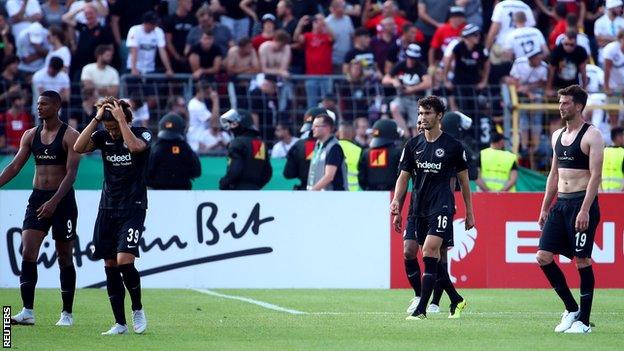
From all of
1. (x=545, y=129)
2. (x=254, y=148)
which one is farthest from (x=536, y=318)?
(x=545, y=129)

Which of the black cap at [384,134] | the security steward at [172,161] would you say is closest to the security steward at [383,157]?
the black cap at [384,134]

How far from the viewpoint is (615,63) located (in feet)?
77.2

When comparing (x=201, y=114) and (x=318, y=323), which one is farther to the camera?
(x=201, y=114)

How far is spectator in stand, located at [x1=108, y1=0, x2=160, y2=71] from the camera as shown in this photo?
960 inches

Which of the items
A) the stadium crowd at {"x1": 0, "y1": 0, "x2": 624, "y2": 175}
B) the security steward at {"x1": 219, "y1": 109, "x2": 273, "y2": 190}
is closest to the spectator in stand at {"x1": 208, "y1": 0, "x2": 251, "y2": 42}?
the stadium crowd at {"x1": 0, "y1": 0, "x2": 624, "y2": 175}

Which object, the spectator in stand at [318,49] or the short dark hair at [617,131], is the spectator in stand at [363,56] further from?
the short dark hair at [617,131]

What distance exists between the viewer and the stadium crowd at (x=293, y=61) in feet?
72.0

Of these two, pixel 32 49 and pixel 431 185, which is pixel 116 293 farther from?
pixel 32 49

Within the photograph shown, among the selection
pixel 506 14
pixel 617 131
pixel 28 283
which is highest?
pixel 506 14

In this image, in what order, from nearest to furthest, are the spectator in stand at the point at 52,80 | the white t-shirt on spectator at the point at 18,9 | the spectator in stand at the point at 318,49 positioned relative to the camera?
1. the spectator in stand at the point at 52,80
2. the white t-shirt on spectator at the point at 18,9
3. the spectator in stand at the point at 318,49

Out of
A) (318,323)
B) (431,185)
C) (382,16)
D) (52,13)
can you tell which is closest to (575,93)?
(431,185)

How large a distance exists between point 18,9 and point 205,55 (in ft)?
11.6

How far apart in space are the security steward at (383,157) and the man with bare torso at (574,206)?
6697 mm

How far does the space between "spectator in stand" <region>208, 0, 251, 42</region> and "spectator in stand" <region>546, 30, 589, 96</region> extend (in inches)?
233
